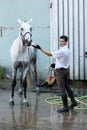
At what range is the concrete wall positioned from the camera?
603 inches

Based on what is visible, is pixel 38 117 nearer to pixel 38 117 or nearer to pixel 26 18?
pixel 38 117

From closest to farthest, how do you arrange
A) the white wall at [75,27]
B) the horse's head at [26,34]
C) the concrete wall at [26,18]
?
the horse's head at [26,34] < the white wall at [75,27] < the concrete wall at [26,18]

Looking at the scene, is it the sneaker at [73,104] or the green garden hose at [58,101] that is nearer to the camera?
the sneaker at [73,104]

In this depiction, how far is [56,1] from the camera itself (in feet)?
49.0

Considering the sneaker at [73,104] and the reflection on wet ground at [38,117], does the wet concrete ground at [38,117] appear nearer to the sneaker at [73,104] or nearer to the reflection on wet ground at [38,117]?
the reflection on wet ground at [38,117]

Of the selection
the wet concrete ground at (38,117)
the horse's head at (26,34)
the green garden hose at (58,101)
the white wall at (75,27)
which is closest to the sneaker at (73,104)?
the green garden hose at (58,101)

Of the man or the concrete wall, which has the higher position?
the concrete wall

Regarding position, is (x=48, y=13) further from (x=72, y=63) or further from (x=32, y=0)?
(x=72, y=63)

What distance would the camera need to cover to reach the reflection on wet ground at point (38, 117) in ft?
30.8

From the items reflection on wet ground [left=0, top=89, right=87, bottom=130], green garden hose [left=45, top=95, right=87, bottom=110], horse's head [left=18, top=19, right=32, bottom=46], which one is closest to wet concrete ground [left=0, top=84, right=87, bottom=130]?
reflection on wet ground [left=0, top=89, right=87, bottom=130]

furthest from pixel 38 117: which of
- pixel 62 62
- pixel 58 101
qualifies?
pixel 58 101

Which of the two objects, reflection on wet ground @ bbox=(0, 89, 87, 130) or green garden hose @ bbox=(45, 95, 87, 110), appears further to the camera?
green garden hose @ bbox=(45, 95, 87, 110)

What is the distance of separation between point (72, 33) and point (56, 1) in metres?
1.24

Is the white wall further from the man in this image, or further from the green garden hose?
the man
